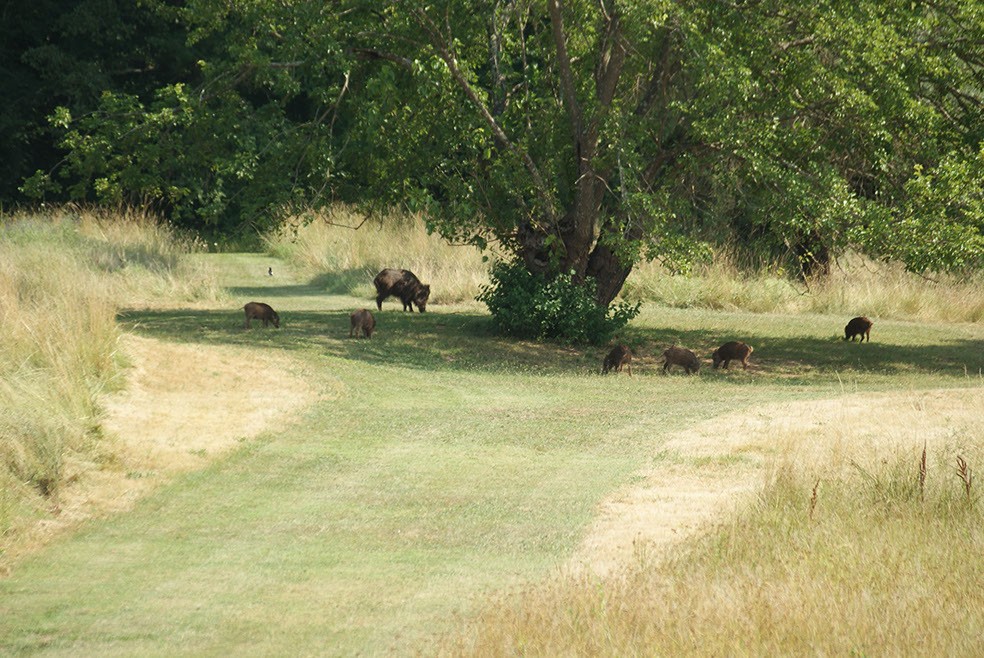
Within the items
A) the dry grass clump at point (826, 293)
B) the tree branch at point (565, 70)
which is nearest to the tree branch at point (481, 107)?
the tree branch at point (565, 70)

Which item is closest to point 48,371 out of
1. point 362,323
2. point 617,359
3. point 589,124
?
point 362,323

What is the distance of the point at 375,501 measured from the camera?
356 inches

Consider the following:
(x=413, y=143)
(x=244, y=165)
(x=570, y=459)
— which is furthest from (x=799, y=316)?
(x=570, y=459)

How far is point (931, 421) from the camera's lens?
11461mm

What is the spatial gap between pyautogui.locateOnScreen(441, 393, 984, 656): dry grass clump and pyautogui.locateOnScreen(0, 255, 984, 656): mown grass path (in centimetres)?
59

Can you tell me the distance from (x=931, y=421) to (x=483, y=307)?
13137 mm

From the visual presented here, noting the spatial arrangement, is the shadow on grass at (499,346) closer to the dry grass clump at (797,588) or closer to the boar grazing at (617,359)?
the boar grazing at (617,359)

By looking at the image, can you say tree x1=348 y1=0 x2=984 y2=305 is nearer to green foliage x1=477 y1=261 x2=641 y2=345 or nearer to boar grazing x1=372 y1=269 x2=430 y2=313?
green foliage x1=477 y1=261 x2=641 y2=345

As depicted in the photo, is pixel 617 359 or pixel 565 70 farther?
pixel 565 70

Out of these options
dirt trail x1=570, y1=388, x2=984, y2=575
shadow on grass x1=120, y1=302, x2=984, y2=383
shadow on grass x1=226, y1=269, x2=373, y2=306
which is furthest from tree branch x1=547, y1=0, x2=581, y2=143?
shadow on grass x1=226, y1=269, x2=373, y2=306

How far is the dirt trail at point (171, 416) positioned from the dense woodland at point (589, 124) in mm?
4092

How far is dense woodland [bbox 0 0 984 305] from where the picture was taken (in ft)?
55.3

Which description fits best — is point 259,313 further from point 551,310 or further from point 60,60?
point 60,60

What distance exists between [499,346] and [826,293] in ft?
34.8
